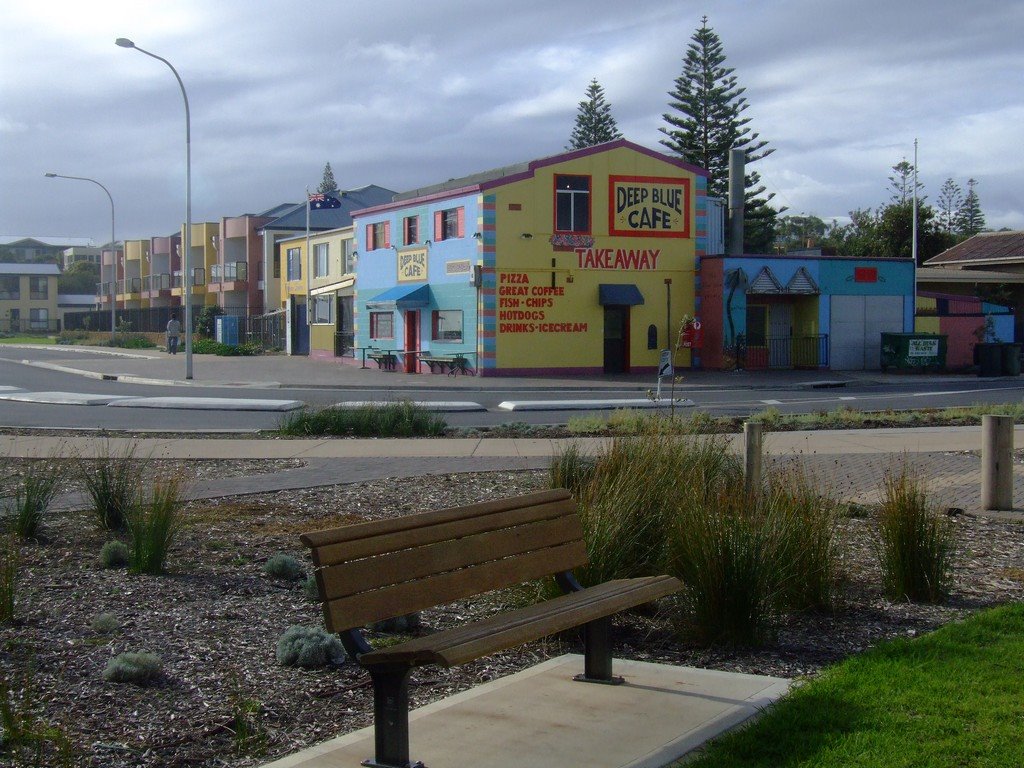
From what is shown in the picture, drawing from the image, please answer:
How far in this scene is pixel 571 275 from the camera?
37156 mm

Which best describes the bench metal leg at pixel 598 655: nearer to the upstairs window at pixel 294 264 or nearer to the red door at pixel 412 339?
the red door at pixel 412 339

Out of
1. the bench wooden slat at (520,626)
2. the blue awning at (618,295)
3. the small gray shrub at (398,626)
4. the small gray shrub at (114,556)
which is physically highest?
the blue awning at (618,295)

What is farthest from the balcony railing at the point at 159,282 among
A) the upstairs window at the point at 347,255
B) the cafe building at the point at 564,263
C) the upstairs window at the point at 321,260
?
the cafe building at the point at 564,263

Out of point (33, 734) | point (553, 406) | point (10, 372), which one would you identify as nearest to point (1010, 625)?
point (33, 734)

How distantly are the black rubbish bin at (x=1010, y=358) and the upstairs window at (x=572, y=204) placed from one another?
1400cm

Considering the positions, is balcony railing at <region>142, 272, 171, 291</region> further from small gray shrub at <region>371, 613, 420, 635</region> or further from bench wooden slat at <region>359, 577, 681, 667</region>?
bench wooden slat at <region>359, 577, 681, 667</region>

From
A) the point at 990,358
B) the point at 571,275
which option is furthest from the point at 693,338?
the point at 990,358

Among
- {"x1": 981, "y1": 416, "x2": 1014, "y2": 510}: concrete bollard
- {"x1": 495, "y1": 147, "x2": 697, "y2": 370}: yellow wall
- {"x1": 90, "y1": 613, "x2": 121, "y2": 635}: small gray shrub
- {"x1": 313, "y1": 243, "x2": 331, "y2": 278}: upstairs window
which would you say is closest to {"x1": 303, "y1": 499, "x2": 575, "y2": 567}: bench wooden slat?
{"x1": 90, "y1": 613, "x2": 121, "y2": 635}: small gray shrub

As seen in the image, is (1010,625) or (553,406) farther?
(553,406)

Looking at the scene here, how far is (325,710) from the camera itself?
206 inches

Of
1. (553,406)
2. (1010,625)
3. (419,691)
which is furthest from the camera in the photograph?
(553,406)

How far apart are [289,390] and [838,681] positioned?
26.1 meters

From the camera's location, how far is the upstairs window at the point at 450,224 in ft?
124

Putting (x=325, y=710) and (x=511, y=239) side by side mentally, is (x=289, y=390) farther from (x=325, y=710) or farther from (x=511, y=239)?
(x=325, y=710)
